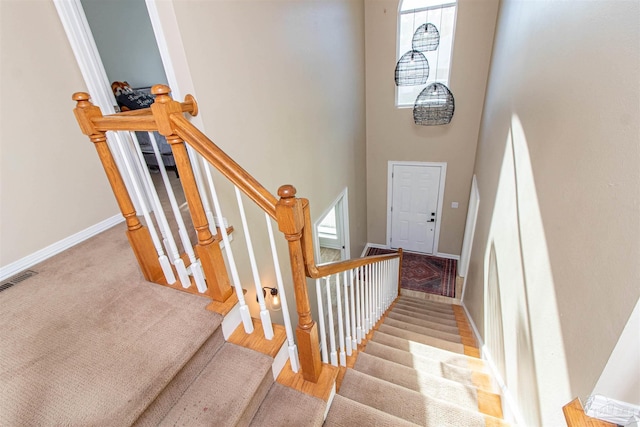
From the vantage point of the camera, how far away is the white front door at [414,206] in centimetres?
548

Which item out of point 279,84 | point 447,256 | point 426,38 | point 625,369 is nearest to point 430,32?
point 426,38

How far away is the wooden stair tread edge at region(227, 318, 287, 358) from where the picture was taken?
4.57 feet

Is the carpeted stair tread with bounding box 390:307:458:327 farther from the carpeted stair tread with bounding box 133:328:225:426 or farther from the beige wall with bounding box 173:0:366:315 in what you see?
the carpeted stair tread with bounding box 133:328:225:426

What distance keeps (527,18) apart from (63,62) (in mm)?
3417

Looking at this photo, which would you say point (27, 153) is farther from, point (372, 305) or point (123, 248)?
point (372, 305)

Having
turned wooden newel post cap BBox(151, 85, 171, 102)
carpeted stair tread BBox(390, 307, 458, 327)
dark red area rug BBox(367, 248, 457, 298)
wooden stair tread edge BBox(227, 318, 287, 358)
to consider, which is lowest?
dark red area rug BBox(367, 248, 457, 298)

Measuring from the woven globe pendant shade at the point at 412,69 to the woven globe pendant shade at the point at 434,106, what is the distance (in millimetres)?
227

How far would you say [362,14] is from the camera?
181 inches

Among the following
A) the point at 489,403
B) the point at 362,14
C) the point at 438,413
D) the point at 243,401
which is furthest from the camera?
the point at 362,14

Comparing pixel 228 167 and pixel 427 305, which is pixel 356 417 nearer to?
pixel 228 167

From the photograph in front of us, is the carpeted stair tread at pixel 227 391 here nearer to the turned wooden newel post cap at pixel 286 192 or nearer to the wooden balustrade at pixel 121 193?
the wooden balustrade at pixel 121 193

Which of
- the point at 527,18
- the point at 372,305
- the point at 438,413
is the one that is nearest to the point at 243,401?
the point at 438,413

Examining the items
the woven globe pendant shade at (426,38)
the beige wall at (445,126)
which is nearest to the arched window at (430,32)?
the woven globe pendant shade at (426,38)

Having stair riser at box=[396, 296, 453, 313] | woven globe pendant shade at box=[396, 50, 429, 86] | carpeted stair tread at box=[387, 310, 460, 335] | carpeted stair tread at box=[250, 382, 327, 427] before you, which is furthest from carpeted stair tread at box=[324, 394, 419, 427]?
woven globe pendant shade at box=[396, 50, 429, 86]
